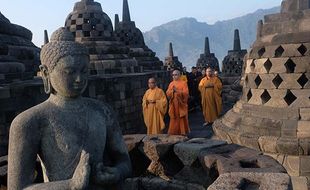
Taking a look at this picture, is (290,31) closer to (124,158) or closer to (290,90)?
(290,90)

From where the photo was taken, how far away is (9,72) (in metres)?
7.26

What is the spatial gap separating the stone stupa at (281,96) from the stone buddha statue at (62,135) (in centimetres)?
291

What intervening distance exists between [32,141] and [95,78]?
625 centimetres

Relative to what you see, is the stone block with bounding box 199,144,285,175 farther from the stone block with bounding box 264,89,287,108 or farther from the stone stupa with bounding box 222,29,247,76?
the stone stupa with bounding box 222,29,247,76

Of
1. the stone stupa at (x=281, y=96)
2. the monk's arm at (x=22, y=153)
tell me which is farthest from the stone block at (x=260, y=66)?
the monk's arm at (x=22, y=153)

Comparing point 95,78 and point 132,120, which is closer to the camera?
point 95,78

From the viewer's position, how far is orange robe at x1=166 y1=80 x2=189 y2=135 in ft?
26.9

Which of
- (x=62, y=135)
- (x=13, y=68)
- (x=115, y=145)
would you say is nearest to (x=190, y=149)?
(x=115, y=145)

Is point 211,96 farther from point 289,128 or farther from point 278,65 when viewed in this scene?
point 289,128

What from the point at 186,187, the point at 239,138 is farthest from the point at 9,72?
the point at 186,187

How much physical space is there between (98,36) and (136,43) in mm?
6213

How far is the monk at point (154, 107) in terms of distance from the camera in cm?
764

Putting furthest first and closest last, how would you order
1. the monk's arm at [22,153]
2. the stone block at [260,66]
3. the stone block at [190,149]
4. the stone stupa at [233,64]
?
the stone stupa at [233,64] < the stone block at [260,66] < the stone block at [190,149] < the monk's arm at [22,153]

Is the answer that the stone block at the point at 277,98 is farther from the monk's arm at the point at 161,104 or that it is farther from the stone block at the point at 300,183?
the monk's arm at the point at 161,104
